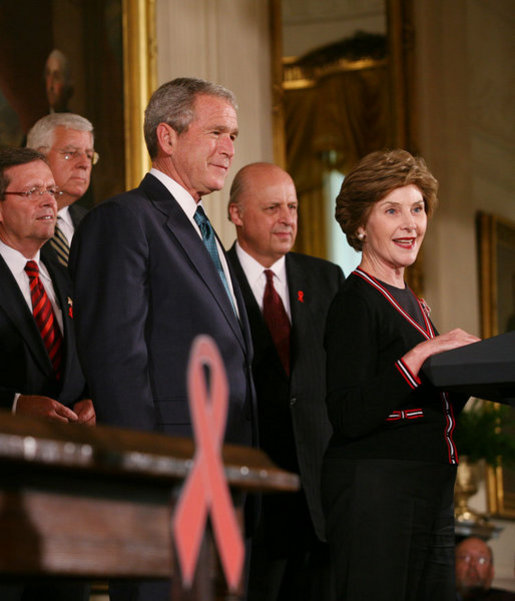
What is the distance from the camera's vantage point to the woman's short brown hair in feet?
10.9

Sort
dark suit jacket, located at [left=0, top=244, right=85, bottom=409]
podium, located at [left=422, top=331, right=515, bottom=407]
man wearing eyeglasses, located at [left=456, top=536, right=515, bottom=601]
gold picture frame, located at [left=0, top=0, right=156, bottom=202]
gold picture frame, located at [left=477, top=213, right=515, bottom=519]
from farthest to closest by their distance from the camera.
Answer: gold picture frame, located at [left=477, top=213, right=515, bottom=519] < man wearing eyeglasses, located at [left=456, top=536, right=515, bottom=601] < gold picture frame, located at [left=0, top=0, right=156, bottom=202] < dark suit jacket, located at [left=0, top=244, right=85, bottom=409] < podium, located at [left=422, top=331, right=515, bottom=407]

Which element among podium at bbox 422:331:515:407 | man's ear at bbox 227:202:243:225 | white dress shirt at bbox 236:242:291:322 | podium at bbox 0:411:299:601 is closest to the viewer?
podium at bbox 0:411:299:601

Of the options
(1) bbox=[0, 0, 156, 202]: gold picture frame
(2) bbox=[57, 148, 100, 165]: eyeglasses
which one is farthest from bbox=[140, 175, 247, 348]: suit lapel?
(1) bbox=[0, 0, 156, 202]: gold picture frame

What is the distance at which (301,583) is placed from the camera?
12.8 feet

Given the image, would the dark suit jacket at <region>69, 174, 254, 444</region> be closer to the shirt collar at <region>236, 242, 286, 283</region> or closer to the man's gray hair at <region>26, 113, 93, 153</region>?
the shirt collar at <region>236, 242, 286, 283</region>

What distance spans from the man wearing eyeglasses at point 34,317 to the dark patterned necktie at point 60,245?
1.86ft

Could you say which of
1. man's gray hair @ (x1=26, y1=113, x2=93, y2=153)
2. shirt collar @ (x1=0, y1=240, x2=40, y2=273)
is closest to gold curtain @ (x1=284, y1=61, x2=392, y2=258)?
man's gray hair @ (x1=26, y1=113, x2=93, y2=153)

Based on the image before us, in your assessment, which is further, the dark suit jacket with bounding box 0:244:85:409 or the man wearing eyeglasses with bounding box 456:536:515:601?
the man wearing eyeglasses with bounding box 456:536:515:601

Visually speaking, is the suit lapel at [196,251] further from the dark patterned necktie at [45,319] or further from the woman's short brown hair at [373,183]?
the dark patterned necktie at [45,319]

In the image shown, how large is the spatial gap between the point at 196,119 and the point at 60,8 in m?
2.12

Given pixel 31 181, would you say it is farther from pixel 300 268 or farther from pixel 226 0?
pixel 226 0

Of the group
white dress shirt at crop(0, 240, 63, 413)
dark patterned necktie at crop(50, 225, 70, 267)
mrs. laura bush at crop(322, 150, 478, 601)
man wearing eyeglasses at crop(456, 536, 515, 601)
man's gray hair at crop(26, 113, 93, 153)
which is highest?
man's gray hair at crop(26, 113, 93, 153)

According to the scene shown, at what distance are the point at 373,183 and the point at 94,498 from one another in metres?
2.12

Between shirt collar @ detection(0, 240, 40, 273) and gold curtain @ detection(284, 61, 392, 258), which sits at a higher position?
gold curtain @ detection(284, 61, 392, 258)
